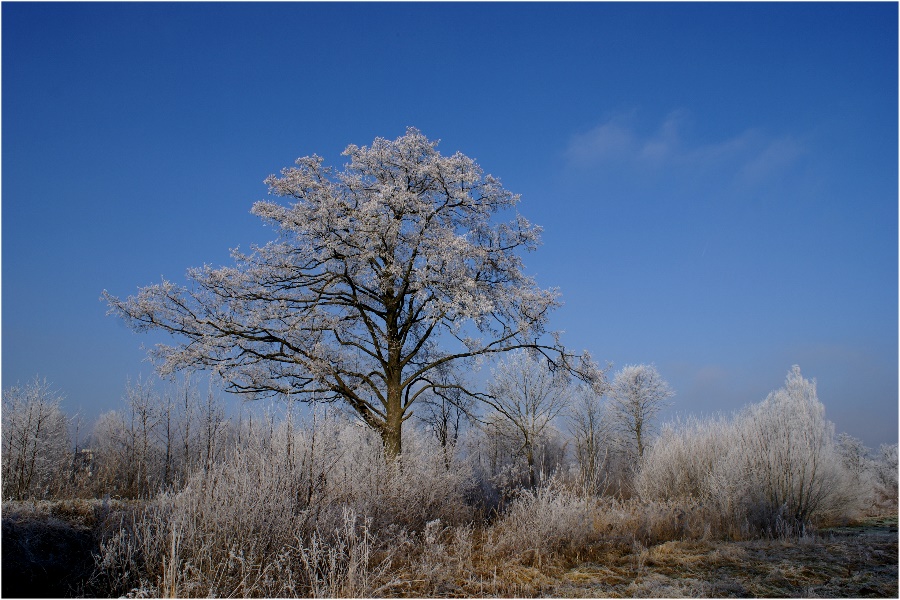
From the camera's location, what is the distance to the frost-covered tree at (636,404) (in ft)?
108

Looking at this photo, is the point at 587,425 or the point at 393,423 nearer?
the point at 393,423

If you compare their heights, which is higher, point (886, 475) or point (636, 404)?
point (636, 404)

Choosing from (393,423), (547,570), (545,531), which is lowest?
(547,570)

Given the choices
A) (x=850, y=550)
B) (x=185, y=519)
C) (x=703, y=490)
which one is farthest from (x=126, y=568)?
(x=703, y=490)

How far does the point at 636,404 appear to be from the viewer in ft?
108

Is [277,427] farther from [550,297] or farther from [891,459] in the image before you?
[891,459]

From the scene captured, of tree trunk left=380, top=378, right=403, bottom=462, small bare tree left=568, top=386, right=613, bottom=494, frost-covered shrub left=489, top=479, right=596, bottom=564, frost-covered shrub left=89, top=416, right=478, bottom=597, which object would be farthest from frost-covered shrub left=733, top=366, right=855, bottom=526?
small bare tree left=568, top=386, right=613, bottom=494

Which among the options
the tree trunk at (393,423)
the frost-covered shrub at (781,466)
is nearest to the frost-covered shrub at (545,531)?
the tree trunk at (393,423)

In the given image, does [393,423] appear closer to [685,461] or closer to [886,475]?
[685,461]

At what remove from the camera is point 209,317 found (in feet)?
37.6

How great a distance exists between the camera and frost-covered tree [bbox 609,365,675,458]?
3284 cm

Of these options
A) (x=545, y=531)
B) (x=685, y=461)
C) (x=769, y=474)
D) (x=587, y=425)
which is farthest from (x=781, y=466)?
(x=587, y=425)

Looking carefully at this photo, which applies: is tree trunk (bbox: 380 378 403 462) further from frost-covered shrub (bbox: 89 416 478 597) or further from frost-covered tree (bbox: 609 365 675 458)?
frost-covered tree (bbox: 609 365 675 458)

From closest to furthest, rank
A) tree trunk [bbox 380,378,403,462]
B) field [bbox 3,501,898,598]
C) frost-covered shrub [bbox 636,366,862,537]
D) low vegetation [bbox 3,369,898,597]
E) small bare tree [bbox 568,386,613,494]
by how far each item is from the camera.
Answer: low vegetation [bbox 3,369,898,597]
field [bbox 3,501,898,598]
tree trunk [bbox 380,378,403,462]
frost-covered shrub [bbox 636,366,862,537]
small bare tree [bbox 568,386,613,494]
